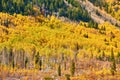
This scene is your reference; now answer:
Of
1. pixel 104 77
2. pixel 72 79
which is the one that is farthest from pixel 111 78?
pixel 72 79

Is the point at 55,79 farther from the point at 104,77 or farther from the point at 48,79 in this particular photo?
the point at 104,77

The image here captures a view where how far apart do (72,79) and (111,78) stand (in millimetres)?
20490

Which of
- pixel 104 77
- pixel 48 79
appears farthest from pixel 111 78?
pixel 48 79

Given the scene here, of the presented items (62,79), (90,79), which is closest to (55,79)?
(62,79)

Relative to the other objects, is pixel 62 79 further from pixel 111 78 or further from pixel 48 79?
pixel 111 78

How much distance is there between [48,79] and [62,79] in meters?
7.65

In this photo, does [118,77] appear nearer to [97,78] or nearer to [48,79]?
[97,78]

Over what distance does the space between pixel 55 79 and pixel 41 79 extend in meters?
7.38

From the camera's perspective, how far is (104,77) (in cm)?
19950

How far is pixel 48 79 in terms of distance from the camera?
192 m

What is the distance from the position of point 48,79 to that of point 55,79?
7.39 m

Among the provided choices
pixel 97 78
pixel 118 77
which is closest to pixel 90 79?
pixel 97 78

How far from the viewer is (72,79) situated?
192m

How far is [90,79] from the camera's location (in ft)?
632
